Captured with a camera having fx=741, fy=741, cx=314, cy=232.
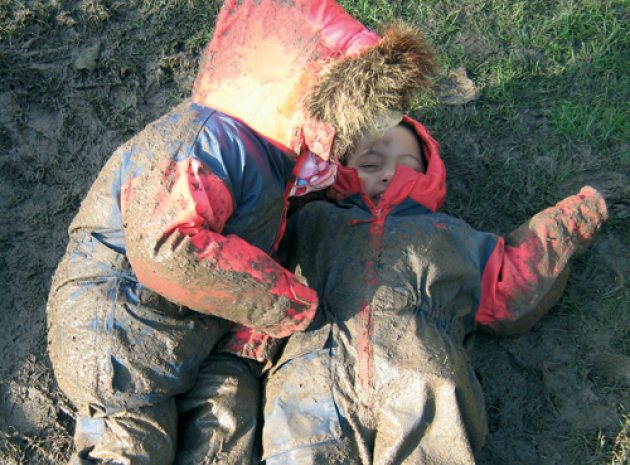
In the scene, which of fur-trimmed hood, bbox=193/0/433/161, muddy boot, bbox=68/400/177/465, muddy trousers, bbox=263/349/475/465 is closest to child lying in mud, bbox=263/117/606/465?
muddy trousers, bbox=263/349/475/465

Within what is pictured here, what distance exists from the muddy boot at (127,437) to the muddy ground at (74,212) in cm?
48

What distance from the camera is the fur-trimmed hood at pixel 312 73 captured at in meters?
2.54

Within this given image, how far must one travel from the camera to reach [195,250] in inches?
95.3

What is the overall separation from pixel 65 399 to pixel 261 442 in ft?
3.08

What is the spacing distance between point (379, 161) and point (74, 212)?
1502 mm

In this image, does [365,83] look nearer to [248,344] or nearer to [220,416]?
[248,344]

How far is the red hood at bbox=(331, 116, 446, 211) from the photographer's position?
3234 mm

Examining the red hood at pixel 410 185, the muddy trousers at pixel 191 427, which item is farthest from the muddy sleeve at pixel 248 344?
the red hood at pixel 410 185

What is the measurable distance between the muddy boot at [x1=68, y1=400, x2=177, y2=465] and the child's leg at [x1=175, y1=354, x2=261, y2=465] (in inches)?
3.7

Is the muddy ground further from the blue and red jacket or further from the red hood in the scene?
the blue and red jacket

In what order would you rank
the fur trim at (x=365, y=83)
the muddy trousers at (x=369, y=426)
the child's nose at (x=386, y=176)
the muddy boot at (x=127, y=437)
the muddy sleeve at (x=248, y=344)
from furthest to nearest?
1. the child's nose at (x=386, y=176)
2. the muddy sleeve at (x=248, y=344)
3. the muddy trousers at (x=369, y=426)
4. the muddy boot at (x=127, y=437)
5. the fur trim at (x=365, y=83)

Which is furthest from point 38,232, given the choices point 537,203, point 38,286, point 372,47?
point 537,203

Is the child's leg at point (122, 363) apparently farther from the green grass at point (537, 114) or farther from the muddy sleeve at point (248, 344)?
the green grass at point (537, 114)

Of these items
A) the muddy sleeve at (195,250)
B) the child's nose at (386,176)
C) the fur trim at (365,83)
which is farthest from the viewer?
the child's nose at (386,176)
